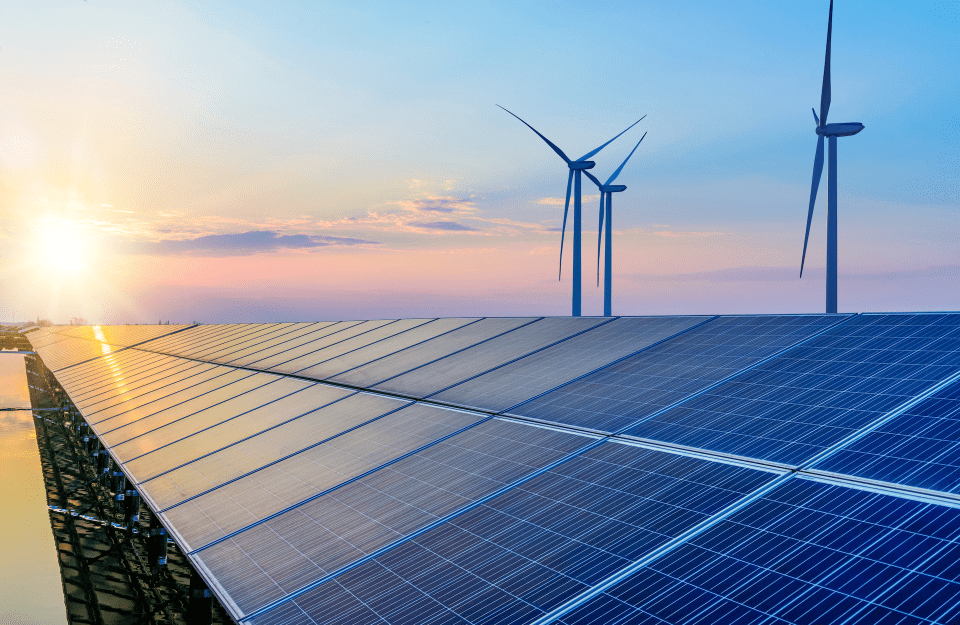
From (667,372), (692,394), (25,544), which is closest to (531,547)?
(692,394)

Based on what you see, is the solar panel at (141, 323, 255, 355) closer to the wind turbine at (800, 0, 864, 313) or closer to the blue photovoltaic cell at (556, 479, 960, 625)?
the wind turbine at (800, 0, 864, 313)

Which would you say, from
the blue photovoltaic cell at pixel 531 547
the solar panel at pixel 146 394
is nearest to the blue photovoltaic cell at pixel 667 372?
the blue photovoltaic cell at pixel 531 547

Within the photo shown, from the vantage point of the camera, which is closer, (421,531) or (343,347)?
(421,531)

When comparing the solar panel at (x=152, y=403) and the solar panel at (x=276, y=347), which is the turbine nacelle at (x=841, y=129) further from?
the solar panel at (x=152, y=403)

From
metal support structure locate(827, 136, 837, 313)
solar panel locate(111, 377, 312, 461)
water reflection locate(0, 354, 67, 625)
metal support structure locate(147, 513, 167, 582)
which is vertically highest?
metal support structure locate(827, 136, 837, 313)

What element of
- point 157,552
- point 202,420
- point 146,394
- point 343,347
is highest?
point 343,347

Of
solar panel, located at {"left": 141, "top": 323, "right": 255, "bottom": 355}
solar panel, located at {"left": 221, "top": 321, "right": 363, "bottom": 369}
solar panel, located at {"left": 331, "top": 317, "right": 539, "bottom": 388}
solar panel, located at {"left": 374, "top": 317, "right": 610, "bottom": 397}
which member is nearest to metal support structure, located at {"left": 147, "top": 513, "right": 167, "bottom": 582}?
solar panel, located at {"left": 331, "top": 317, "right": 539, "bottom": 388}

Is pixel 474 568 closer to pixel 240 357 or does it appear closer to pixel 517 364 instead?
pixel 517 364

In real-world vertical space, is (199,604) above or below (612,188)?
below

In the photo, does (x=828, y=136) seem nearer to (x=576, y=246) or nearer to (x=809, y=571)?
(x=576, y=246)
